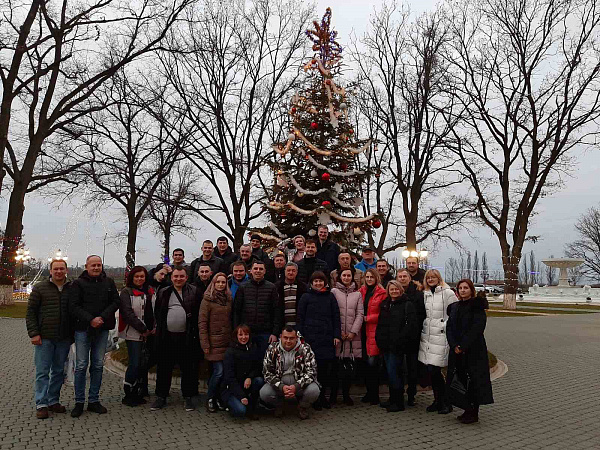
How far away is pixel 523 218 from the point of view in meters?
24.5

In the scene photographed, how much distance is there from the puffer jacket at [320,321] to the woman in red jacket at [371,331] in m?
0.48

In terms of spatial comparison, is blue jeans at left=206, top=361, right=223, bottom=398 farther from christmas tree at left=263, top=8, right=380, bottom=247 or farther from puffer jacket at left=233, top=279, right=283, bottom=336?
christmas tree at left=263, top=8, right=380, bottom=247

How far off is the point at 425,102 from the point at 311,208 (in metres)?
14.1

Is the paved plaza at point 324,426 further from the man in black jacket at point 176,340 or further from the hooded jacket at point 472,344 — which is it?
the hooded jacket at point 472,344

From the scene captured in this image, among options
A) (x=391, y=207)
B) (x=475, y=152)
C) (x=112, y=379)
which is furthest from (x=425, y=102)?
(x=112, y=379)

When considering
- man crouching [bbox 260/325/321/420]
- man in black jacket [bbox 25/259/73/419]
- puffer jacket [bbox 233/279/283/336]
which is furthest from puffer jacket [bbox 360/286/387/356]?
man in black jacket [bbox 25/259/73/419]

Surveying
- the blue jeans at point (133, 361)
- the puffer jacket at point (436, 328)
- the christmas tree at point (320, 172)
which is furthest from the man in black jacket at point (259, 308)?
the christmas tree at point (320, 172)

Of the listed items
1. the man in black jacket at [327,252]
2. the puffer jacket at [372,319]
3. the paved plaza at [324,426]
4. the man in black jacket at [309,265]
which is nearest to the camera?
the paved plaza at [324,426]

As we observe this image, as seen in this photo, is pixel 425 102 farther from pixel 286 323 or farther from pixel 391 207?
pixel 286 323

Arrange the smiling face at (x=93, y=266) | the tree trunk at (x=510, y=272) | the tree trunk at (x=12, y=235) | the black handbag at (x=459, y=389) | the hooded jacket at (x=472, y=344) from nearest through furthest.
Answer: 1. the hooded jacket at (x=472, y=344)
2. the black handbag at (x=459, y=389)
3. the smiling face at (x=93, y=266)
4. the tree trunk at (x=12, y=235)
5. the tree trunk at (x=510, y=272)

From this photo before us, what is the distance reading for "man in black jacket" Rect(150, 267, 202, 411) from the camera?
6449 mm

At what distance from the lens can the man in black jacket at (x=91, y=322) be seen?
593 centimetres

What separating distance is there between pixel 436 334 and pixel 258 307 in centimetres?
252

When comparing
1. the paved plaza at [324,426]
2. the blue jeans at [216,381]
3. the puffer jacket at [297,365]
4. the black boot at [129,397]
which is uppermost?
the puffer jacket at [297,365]
